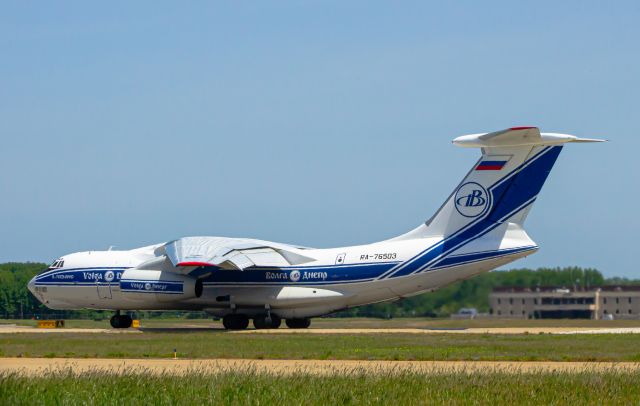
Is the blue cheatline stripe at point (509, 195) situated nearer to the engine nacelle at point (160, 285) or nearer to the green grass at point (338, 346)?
the green grass at point (338, 346)

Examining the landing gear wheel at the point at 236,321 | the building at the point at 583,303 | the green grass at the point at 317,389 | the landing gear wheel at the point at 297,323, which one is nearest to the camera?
the green grass at the point at 317,389

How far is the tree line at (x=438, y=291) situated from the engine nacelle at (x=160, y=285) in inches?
367

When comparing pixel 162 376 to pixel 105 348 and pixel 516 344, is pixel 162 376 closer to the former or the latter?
pixel 105 348

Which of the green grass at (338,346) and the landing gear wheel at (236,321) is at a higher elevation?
the landing gear wheel at (236,321)

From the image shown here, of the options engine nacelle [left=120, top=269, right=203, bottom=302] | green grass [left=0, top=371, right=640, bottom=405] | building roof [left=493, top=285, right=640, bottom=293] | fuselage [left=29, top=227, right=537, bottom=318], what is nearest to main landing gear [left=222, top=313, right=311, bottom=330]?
fuselage [left=29, top=227, right=537, bottom=318]

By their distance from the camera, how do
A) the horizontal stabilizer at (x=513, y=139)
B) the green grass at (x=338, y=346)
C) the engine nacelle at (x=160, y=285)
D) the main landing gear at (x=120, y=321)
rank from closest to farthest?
the green grass at (x=338, y=346)
the horizontal stabilizer at (x=513, y=139)
the engine nacelle at (x=160, y=285)
the main landing gear at (x=120, y=321)

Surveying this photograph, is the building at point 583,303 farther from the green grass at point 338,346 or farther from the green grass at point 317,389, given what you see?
the green grass at point 317,389

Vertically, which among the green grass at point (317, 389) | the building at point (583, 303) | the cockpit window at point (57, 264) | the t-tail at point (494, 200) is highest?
the t-tail at point (494, 200)

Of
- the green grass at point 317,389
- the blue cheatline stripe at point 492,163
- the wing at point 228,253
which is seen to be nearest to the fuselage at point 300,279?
the wing at point 228,253

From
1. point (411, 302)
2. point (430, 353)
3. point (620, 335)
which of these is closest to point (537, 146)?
point (620, 335)

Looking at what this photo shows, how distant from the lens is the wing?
35031mm

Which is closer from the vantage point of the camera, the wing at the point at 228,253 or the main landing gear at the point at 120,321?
the wing at the point at 228,253

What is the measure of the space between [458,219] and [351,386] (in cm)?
1788

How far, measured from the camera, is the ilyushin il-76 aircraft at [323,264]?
33.1 meters
